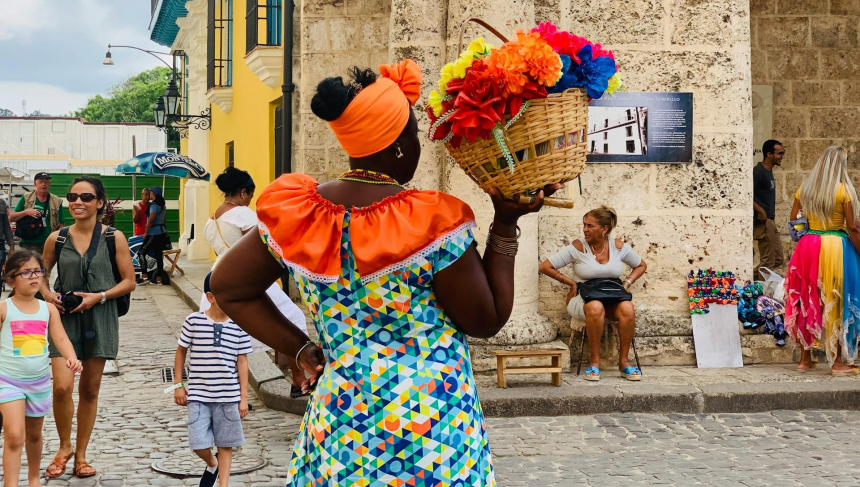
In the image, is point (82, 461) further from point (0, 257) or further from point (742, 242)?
point (0, 257)

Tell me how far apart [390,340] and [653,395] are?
498cm

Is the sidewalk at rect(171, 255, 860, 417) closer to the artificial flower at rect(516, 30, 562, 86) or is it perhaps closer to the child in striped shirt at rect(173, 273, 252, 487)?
the child in striped shirt at rect(173, 273, 252, 487)

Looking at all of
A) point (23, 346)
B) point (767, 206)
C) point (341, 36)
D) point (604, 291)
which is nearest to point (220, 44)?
point (341, 36)

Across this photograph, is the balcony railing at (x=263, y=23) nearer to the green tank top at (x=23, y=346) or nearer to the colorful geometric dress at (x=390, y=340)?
the green tank top at (x=23, y=346)

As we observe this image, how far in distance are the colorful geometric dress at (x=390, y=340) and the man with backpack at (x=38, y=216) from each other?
10.3 metres

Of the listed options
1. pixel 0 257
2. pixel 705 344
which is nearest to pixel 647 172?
pixel 705 344

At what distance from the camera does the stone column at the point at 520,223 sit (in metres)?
7.71

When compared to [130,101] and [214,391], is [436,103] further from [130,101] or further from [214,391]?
[130,101]

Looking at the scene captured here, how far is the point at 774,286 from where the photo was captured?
9.31m

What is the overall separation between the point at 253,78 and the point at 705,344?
10247 millimetres

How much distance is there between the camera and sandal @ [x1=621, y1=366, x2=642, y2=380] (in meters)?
7.74

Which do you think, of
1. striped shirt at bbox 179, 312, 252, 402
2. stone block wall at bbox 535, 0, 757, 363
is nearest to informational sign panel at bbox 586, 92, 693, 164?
stone block wall at bbox 535, 0, 757, 363

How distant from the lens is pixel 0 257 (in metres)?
11.4

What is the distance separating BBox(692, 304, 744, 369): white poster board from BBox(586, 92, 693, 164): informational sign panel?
1.28 meters
